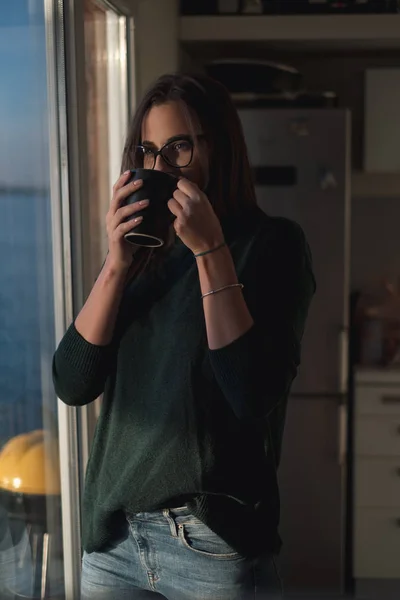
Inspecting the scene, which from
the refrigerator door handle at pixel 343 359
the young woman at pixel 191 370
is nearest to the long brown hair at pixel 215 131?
the young woman at pixel 191 370

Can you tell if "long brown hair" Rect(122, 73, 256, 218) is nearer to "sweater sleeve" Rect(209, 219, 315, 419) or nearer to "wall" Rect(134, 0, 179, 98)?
"sweater sleeve" Rect(209, 219, 315, 419)

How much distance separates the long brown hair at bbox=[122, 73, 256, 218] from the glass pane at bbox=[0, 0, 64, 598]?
16.8 inches

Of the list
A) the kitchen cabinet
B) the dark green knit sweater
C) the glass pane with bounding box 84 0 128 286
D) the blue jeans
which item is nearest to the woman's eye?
the dark green knit sweater

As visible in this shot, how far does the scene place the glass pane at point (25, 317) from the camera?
144cm

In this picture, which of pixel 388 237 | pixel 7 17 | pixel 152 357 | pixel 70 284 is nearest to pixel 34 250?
pixel 70 284

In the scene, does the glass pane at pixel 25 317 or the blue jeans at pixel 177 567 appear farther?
the glass pane at pixel 25 317

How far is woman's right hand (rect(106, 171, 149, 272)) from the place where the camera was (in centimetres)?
96

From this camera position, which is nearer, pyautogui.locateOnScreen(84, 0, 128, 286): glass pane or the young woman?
the young woman

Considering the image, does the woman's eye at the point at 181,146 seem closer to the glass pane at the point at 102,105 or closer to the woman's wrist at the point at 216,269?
the woman's wrist at the point at 216,269

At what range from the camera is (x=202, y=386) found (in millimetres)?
996

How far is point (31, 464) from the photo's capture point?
5.24 feet

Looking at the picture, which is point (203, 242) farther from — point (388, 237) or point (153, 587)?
point (388, 237)

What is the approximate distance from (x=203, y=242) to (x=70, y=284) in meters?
0.81

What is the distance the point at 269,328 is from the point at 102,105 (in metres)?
1.42
